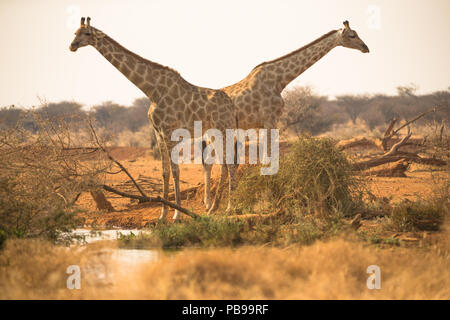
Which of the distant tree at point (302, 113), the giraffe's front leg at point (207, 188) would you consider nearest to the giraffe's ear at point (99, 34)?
the giraffe's front leg at point (207, 188)

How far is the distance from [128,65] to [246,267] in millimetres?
4832

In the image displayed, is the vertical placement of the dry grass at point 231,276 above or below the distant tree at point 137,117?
A: below

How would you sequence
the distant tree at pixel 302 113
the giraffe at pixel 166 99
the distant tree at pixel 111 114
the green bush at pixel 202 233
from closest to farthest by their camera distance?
1. the green bush at pixel 202 233
2. the giraffe at pixel 166 99
3. the distant tree at pixel 302 113
4. the distant tree at pixel 111 114

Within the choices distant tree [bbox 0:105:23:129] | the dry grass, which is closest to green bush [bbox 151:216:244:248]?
the dry grass

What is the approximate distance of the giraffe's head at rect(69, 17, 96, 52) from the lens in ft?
24.5

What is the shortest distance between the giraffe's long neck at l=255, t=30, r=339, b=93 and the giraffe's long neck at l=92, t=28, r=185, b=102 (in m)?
2.18

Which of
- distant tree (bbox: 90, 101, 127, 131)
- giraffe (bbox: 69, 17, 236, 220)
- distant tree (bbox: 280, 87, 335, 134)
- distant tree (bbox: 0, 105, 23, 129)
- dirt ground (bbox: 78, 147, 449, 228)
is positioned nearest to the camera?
distant tree (bbox: 0, 105, 23, 129)

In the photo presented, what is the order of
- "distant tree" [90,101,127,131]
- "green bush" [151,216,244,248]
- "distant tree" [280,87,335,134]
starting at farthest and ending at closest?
"distant tree" [90,101,127,131], "distant tree" [280,87,335,134], "green bush" [151,216,244,248]

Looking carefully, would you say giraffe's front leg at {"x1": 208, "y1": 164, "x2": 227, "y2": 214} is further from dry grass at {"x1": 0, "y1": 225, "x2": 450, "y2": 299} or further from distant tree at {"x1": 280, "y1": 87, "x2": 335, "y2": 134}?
distant tree at {"x1": 280, "y1": 87, "x2": 335, "y2": 134}

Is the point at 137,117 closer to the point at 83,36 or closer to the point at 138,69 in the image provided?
the point at 138,69

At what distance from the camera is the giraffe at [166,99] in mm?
7699

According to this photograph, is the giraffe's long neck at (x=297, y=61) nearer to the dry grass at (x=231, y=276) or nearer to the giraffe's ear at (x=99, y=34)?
the giraffe's ear at (x=99, y=34)
